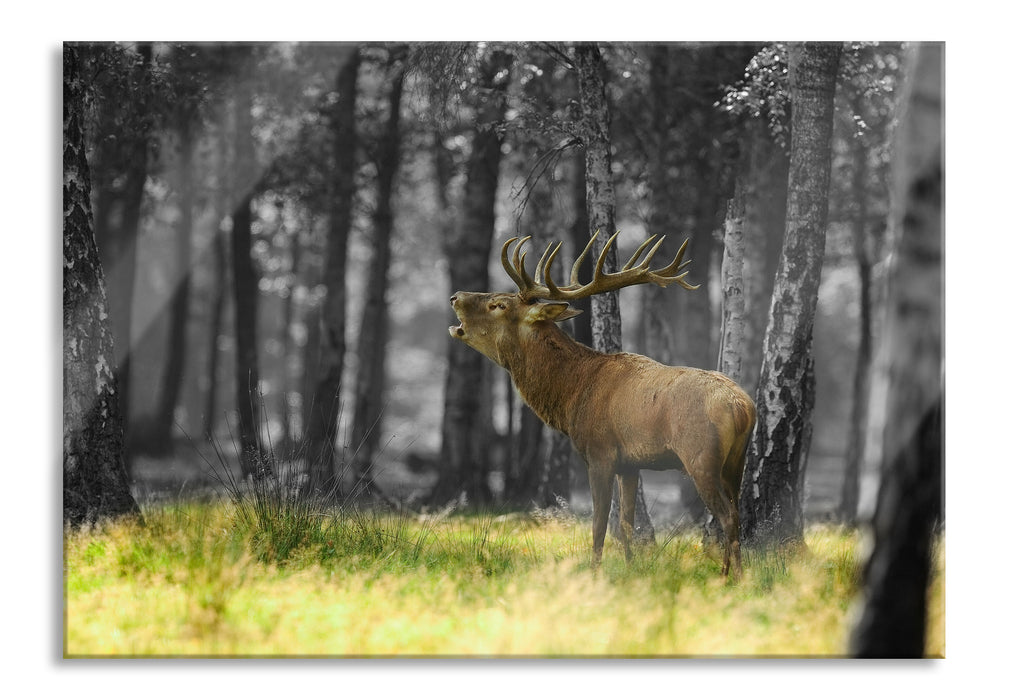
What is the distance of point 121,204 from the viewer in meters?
5.50

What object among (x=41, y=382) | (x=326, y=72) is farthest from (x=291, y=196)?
(x=41, y=382)

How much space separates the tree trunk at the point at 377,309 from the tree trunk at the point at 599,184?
1.09 metres

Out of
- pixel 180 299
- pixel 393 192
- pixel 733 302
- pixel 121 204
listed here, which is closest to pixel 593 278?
pixel 733 302

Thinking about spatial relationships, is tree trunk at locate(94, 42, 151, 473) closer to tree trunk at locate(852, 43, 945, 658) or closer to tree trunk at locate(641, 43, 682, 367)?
tree trunk at locate(641, 43, 682, 367)

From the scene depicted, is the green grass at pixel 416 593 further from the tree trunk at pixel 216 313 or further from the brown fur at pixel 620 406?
the tree trunk at pixel 216 313

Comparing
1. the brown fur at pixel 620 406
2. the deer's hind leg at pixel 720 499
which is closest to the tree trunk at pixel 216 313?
the brown fur at pixel 620 406

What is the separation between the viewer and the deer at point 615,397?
4.87m

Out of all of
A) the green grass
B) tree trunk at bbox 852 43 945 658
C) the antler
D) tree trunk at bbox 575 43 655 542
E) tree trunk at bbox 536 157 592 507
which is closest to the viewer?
tree trunk at bbox 852 43 945 658

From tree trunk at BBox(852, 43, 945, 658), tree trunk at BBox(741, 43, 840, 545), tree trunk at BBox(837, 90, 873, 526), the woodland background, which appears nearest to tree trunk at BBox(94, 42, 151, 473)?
the woodland background

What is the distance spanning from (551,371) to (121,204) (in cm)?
265

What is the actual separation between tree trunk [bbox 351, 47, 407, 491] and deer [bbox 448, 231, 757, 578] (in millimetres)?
879

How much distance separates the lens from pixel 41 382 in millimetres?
4957

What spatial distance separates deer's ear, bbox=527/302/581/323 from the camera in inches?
209
